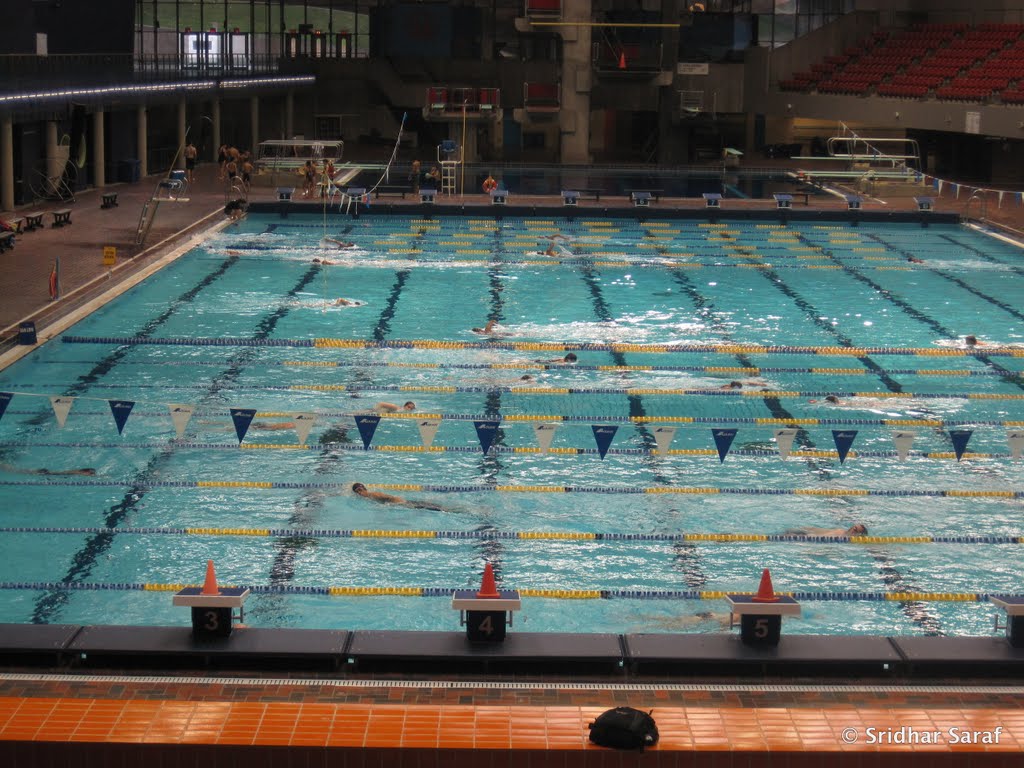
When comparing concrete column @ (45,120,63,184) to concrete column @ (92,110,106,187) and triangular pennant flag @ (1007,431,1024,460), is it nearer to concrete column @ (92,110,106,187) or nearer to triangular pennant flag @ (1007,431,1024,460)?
concrete column @ (92,110,106,187)

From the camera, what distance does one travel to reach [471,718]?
5.85 meters

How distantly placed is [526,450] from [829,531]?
2.79m

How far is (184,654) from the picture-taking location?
21.8 ft

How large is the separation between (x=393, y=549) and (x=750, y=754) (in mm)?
4148

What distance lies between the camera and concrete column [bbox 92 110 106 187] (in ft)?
86.2

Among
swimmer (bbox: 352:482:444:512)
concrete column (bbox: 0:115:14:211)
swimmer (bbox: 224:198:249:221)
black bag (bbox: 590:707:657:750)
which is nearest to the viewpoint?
black bag (bbox: 590:707:657:750)

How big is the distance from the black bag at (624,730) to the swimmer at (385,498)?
14.9 feet

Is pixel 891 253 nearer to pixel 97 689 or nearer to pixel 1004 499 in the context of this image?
pixel 1004 499

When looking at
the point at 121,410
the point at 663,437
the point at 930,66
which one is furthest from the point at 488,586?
the point at 930,66

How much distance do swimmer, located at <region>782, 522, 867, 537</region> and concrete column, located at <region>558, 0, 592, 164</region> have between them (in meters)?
26.0

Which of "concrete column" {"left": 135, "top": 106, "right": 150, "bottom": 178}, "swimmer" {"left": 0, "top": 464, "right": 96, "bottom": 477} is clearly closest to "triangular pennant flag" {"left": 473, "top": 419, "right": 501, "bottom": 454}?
"swimmer" {"left": 0, "top": 464, "right": 96, "bottom": 477}

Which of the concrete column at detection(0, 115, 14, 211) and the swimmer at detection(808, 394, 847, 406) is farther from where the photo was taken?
the concrete column at detection(0, 115, 14, 211)

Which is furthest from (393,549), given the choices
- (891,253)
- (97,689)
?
(891,253)

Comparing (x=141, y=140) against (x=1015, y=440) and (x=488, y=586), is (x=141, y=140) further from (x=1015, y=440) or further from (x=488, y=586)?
(x=488, y=586)
